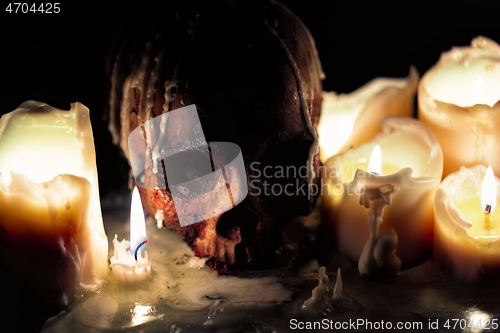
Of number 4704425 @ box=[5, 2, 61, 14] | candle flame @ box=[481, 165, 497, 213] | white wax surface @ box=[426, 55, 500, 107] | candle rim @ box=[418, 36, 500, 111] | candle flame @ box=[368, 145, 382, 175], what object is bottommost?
candle flame @ box=[481, 165, 497, 213]

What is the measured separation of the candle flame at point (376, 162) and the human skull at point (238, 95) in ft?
0.42

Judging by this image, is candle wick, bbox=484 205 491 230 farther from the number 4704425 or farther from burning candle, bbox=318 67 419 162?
the number 4704425

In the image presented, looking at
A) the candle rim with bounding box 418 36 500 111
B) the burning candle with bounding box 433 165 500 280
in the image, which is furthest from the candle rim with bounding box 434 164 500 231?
the candle rim with bounding box 418 36 500 111

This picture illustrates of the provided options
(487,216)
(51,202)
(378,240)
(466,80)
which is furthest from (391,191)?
(51,202)

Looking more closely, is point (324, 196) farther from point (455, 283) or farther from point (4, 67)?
point (4, 67)

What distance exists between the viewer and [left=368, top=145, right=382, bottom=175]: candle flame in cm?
148

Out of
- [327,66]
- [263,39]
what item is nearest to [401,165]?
[263,39]

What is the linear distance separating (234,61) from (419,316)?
0.62 meters

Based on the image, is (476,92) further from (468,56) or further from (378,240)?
(378,240)

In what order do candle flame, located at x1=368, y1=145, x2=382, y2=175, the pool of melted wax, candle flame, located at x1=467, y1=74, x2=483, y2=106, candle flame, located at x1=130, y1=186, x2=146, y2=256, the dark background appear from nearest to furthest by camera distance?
the pool of melted wax < candle flame, located at x1=130, y1=186, x2=146, y2=256 < candle flame, located at x1=368, y1=145, x2=382, y2=175 < candle flame, located at x1=467, y1=74, x2=483, y2=106 < the dark background

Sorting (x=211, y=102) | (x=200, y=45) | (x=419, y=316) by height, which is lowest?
(x=419, y=316)

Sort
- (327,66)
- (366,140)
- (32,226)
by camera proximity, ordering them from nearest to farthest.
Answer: (32,226) < (366,140) < (327,66)

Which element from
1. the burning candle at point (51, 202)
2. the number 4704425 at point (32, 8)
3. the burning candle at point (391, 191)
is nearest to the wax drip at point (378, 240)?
the burning candle at point (391, 191)

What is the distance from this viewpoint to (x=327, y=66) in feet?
6.90
